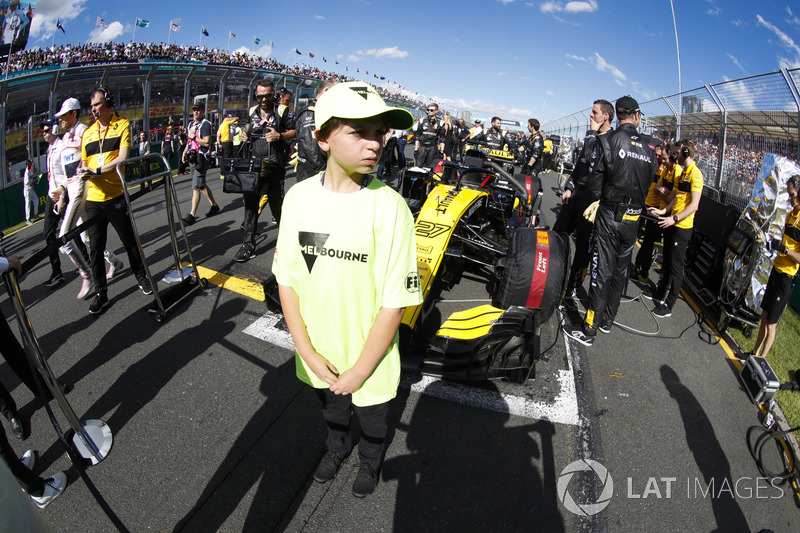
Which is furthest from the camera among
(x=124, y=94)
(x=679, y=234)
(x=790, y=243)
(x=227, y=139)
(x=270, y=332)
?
(x=124, y=94)

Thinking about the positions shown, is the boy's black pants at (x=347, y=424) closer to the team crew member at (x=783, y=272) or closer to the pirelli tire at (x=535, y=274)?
the pirelli tire at (x=535, y=274)

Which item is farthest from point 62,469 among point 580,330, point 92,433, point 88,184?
point 580,330

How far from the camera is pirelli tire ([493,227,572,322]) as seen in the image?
360 cm

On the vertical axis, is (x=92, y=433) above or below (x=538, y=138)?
below

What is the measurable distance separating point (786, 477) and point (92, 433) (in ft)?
14.5

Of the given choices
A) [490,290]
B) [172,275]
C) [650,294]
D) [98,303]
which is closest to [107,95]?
[172,275]

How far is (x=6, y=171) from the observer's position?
8102 mm

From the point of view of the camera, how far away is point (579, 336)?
4.07 metres

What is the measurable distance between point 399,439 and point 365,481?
464mm

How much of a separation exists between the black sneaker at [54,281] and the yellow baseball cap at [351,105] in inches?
185

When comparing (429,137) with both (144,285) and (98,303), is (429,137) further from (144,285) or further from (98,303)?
(98,303)

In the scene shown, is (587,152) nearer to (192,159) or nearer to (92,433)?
(92,433)

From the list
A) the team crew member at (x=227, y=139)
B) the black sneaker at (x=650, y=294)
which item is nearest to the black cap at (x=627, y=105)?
the black sneaker at (x=650, y=294)

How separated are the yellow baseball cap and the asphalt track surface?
1.74 m
